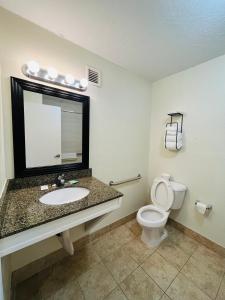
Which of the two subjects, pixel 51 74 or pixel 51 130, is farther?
pixel 51 130

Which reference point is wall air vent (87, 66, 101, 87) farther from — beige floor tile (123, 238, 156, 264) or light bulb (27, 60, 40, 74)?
beige floor tile (123, 238, 156, 264)

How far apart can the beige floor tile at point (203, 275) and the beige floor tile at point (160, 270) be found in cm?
13

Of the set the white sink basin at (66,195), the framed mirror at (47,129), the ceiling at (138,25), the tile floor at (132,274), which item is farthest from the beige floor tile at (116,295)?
the ceiling at (138,25)

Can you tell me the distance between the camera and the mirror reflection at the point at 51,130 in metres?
1.28

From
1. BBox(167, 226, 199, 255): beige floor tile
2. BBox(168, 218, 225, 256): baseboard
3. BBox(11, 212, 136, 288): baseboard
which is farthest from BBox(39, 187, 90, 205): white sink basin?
BBox(168, 218, 225, 256): baseboard

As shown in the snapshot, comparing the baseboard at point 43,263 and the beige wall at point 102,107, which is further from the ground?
the beige wall at point 102,107

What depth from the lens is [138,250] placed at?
1.67m

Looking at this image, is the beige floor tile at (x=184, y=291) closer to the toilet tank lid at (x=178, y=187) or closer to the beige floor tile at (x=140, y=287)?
the beige floor tile at (x=140, y=287)

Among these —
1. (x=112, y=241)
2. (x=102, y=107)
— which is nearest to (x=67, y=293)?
(x=112, y=241)

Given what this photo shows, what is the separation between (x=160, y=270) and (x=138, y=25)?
2385mm

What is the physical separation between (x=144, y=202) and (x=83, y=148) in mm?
1582

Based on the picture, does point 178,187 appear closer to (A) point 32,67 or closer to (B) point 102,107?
(B) point 102,107

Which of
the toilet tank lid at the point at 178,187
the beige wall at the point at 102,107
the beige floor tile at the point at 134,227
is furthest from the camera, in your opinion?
the beige floor tile at the point at 134,227

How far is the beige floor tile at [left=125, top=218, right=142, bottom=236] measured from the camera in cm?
197
